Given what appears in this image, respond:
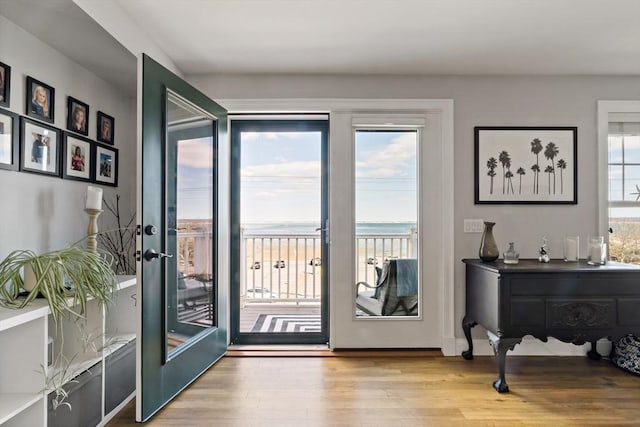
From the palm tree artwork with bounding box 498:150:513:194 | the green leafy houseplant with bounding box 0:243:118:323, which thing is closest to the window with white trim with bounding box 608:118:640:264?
the palm tree artwork with bounding box 498:150:513:194

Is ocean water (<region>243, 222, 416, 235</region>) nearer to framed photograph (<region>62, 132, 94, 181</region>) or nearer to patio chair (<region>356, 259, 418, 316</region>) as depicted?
patio chair (<region>356, 259, 418, 316</region>)

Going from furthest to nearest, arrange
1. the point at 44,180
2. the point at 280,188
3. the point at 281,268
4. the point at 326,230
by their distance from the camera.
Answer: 1. the point at 281,268
2. the point at 280,188
3. the point at 326,230
4. the point at 44,180

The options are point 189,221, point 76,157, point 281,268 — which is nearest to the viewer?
point 76,157

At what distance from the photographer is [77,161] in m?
2.67

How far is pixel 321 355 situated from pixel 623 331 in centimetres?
214

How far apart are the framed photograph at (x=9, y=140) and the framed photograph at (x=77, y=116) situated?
0.49 meters

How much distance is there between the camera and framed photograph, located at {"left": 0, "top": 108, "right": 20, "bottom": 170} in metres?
2.02

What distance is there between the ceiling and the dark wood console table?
61.5 inches

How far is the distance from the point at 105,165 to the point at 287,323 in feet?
7.23

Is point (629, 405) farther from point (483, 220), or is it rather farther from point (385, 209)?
point (385, 209)

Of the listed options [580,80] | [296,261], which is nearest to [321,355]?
[296,261]

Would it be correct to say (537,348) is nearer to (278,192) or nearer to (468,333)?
(468,333)

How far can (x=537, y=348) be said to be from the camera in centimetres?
327

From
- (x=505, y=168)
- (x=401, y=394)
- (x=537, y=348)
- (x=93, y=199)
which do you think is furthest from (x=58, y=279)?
(x=537, y=348)
